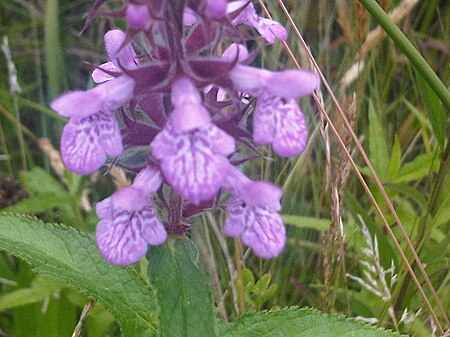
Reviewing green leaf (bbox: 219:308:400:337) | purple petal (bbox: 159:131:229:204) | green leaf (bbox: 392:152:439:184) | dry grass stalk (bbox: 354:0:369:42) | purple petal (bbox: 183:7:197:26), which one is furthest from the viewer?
dry grass stalk (bbox: 354:0:369:42)

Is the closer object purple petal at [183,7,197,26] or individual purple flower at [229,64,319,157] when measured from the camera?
individual purple flower at [229,64,319,157]

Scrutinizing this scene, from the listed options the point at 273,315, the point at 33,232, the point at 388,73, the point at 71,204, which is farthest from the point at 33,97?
the point at 273,315

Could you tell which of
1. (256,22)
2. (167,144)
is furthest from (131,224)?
(256,22)

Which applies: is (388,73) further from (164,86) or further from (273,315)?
(164,86)

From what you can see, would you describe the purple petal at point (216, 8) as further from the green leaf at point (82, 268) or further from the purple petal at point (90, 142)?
the green leaf at point (82, 268)

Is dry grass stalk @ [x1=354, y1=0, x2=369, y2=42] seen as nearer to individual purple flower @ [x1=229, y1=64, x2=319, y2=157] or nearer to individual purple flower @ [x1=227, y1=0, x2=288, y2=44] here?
individual purple flower @ [x1=227, y1=0, x2=288, y2=44]

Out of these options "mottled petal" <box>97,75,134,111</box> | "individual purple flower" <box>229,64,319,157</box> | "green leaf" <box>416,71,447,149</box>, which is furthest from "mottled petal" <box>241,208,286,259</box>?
"green leaf" <box>416,71,447,149</box>
